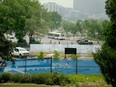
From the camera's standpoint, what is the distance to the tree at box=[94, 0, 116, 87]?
13.6m

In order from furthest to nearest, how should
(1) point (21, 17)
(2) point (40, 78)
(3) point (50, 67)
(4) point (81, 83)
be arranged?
(1) point (21, 17), (3) point (50, 67), (2) point (40, 78), (4) point (81, 83)

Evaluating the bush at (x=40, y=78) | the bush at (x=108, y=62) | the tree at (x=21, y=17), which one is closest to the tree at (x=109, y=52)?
the bush at (x=108, y=62)

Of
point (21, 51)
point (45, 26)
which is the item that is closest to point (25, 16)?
point (45, 26)

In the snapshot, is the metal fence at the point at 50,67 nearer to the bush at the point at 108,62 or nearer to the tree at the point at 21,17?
the bush at the point at 108,62

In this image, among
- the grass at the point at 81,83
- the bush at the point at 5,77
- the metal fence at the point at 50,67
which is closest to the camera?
the grass at the point at 81,83

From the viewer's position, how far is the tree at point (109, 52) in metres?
13.6

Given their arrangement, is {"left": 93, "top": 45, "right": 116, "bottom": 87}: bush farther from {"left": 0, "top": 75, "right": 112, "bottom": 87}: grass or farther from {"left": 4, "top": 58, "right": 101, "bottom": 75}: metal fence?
{"left": 4, "top": 58, "right": 101, "bottom": 75}: metal fence

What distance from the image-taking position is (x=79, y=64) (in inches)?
1291

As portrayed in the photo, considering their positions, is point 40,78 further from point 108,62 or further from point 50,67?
point 108,62

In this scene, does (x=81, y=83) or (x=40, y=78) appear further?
(x=40, y=78)

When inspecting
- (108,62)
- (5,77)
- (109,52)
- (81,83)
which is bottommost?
(81,83)

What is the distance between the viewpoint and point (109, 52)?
44.7 feet

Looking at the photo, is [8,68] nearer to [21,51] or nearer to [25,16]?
[21,51]

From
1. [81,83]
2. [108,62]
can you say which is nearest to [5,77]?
[81,83]
